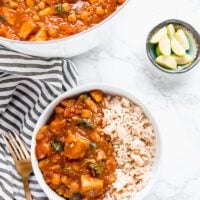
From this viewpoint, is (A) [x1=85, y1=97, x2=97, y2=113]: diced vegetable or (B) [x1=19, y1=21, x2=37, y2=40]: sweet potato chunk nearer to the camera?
(B) [x1=19, y1=21, x2=37, y2=40]: sweet potato chunk

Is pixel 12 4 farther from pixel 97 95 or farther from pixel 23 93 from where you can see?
pixel 97 95

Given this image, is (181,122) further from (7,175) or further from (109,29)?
(7,175)

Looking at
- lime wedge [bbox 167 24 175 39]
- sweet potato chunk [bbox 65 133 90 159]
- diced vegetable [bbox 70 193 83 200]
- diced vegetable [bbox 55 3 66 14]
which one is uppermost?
diced vegetable [bbox 55 3 66 14]

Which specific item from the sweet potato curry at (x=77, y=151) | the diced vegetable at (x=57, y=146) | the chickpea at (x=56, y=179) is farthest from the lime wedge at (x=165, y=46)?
the chickpea at (x=56, y=179)

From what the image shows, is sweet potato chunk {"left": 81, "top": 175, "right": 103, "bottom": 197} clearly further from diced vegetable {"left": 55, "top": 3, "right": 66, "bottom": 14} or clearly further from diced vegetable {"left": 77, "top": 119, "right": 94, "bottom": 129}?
diced vegetable {"left": 55, "top": 3, "right": 66, "bottom": 14}

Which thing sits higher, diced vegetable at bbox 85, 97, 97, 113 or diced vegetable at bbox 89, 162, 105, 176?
diced vegetable at bbox 85, 97, 97, 113

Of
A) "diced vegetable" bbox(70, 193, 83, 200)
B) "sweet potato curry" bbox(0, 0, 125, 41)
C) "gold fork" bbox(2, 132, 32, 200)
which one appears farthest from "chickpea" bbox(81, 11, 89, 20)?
"diced vegetable" bbox(70, 193, 83, 200)

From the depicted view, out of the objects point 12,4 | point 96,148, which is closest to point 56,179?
point 96,148

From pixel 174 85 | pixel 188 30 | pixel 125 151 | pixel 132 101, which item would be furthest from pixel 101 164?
pixel 188 30
